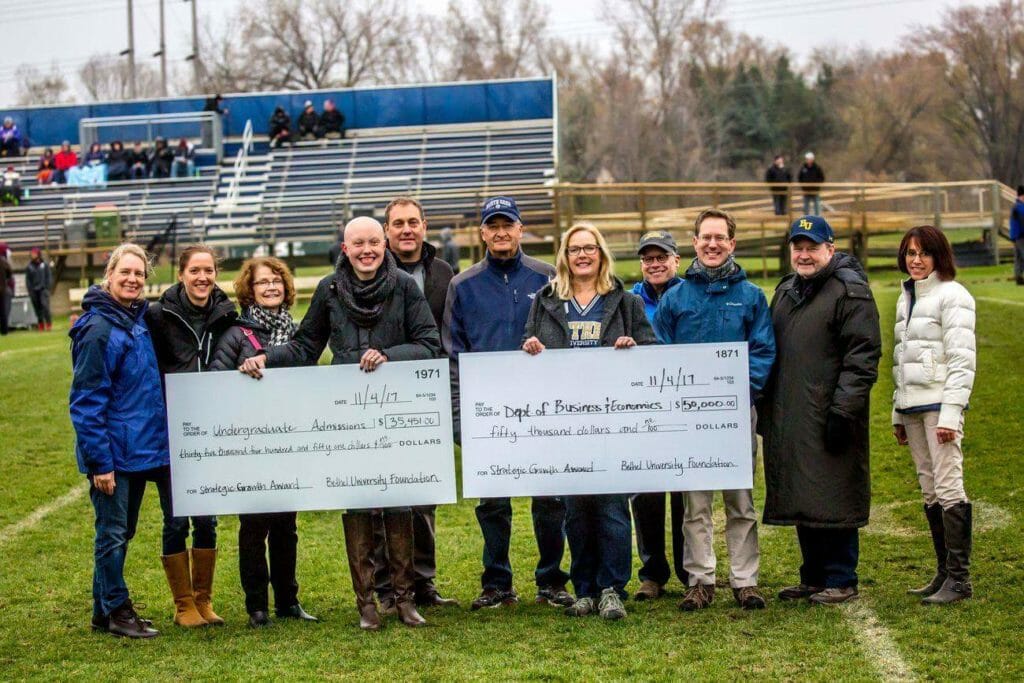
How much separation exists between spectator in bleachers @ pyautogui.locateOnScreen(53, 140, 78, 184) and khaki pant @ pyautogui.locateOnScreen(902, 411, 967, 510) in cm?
4068

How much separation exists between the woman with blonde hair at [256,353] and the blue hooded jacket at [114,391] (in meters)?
0.39

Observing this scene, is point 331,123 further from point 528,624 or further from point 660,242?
point 528,624

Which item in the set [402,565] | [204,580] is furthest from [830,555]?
[204,580]

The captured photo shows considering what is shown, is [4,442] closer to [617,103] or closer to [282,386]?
[282,386]

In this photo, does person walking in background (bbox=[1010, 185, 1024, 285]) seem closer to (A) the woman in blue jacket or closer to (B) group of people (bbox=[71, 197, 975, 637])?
(B) group of people (bbox=[71, 197, 975, 637])

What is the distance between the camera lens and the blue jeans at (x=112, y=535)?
22.8 feet

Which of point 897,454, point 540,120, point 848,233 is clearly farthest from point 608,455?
point 540,120

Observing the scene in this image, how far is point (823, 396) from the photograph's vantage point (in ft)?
23.0

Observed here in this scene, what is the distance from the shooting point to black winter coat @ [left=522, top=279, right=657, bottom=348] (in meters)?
7.05

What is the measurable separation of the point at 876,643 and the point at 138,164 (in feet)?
132

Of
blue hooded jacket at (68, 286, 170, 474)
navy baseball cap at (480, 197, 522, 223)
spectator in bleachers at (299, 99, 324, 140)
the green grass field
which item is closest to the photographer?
the green grass field

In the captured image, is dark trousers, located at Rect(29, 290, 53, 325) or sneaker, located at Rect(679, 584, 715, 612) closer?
sneaker, located at Rect(679, 584, 715, 612)

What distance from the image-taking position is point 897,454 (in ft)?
39.0

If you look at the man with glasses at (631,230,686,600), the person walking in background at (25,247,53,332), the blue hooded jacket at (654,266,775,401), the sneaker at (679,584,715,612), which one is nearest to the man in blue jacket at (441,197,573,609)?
the man with glasses at (631,230,686,600)
